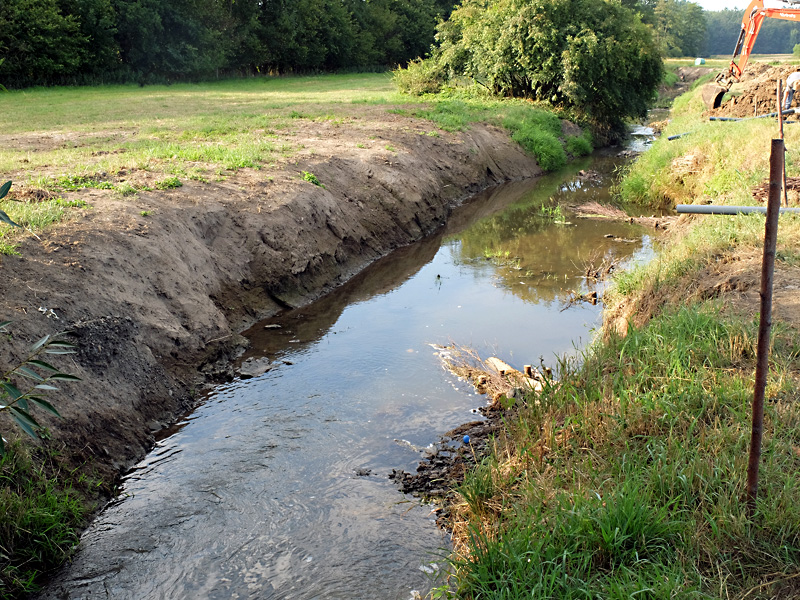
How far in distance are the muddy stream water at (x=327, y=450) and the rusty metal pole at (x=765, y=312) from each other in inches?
68.5

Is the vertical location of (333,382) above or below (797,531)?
below

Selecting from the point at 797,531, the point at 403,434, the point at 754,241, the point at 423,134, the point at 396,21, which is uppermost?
the point at 396,21

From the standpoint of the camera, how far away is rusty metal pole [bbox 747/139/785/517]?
302cm

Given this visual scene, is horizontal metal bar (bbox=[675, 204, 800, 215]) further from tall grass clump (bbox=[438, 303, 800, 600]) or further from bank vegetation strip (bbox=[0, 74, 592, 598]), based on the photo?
bank vegetation strip (bbox=[0, 74, 592, 598])

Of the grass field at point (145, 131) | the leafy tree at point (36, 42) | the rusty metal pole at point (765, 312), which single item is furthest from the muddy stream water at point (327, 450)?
the leafy tree at point (36, 42)

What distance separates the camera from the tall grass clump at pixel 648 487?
330cm

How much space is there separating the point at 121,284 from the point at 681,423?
5.35 metres

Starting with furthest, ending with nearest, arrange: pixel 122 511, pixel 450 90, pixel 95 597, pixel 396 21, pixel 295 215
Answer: pixel 396 21, pixel 450 90, pixel 295 215, pixel 122 511, pixel 95 597

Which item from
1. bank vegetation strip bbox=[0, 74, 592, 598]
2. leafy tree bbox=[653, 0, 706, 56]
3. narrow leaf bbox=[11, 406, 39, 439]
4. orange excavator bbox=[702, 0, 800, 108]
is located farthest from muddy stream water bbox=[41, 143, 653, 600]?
leafy tree bbox=[653, 0, 706, 56]

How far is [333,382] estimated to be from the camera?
6.99 metres

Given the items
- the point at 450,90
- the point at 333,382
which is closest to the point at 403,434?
the point at 333,382

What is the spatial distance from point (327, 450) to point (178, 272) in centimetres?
317

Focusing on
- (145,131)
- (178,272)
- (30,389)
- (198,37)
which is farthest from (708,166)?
(198,37)

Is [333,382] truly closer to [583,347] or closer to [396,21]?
[583,347]
